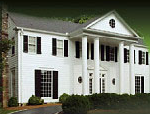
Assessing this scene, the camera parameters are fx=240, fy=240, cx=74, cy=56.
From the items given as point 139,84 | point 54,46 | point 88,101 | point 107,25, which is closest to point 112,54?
point 107,25

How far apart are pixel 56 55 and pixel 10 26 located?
4252mm

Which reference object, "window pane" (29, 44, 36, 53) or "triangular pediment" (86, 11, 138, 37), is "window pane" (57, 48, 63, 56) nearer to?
"window pane" (29, 44, 36, 53)

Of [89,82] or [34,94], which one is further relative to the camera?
[89,82]

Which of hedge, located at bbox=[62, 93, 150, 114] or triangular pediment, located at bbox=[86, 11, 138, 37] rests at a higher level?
triangular pediment, located at bbox=[86, 11, 138, 37]

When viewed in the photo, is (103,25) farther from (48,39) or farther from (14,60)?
(14,60)

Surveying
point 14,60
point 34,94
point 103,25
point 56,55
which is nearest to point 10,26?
point 14,60

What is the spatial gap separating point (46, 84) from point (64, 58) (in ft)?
8.60

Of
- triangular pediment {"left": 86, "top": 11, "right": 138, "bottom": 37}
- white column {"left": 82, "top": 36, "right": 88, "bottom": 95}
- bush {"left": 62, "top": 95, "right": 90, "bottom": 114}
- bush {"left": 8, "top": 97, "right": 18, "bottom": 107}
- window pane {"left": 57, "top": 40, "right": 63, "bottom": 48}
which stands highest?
triangular pediment {"left": 86, "top": 11, "right": 138, "bottom": 37}

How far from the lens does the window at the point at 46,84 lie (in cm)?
1798

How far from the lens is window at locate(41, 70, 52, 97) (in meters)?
18.0

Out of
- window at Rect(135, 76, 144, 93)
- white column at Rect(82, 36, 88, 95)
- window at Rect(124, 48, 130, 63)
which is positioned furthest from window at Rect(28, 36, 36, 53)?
window at Rect(135, 76, 144, 93)

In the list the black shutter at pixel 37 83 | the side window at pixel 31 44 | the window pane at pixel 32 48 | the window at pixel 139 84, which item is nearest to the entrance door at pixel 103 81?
the window at pixel 139 84

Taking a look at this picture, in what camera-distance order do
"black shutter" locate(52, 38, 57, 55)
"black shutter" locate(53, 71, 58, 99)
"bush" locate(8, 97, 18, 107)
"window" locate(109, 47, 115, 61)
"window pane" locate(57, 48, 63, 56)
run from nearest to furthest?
"bush" locate(8, 97, 18, 107)
"black shutter" locate(53, 71, 58, 99)
"black shutter" locate(52, 38, 57, 55)
"window pane" locate(57, 48, 63, 56)
"window" locate(109, 47, 115, 61)

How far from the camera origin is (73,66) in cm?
1983
